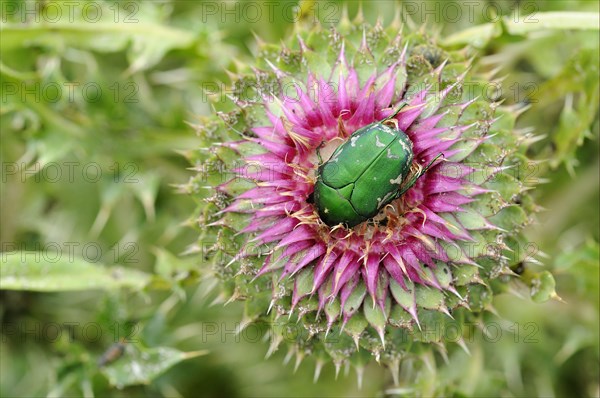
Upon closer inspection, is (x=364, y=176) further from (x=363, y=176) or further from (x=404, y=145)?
(x=404, y=145)

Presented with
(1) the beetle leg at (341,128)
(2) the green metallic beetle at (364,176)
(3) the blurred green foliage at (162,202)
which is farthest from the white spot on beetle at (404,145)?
(3) the blurred green foliage at (162,202)

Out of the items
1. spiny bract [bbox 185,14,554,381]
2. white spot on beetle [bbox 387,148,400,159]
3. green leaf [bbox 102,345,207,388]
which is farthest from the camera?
green leaf [bbox 102,345,207,388]

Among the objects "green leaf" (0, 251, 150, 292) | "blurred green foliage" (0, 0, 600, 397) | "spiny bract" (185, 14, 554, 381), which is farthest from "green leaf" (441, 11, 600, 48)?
"green leaf" (0, 251, 150, 292)

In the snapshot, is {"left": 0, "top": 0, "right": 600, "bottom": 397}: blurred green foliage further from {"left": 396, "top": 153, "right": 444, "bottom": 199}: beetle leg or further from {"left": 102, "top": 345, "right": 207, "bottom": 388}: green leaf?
{"left": 396, "top": 153, "right": 444, "bottom": 199}: beetle leg

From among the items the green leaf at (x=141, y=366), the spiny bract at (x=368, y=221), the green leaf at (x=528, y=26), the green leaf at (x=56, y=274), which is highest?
the green leaf at (x=528, y=26)

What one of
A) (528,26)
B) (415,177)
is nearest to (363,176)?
(415,177)

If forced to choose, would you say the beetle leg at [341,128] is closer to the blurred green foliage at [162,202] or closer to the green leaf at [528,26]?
the green leaf at [528,26]
